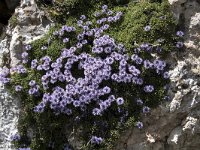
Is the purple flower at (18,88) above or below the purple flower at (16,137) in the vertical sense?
above

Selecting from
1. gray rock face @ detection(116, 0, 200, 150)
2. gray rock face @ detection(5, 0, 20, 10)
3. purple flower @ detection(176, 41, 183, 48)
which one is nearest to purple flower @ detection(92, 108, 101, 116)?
gray rock face @ detection(116, 0, 200, 150)

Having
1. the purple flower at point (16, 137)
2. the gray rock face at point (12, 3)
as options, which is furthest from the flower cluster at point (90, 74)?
the gray rock face at point (12, 3)

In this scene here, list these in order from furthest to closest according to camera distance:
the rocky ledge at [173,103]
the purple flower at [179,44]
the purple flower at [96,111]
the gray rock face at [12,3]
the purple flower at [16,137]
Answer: the gray rock face at [12,3], the purple flower at [16,137], the purple flower at [179,44], the rocky ledge at [173,103], the purple flower at [96,111]

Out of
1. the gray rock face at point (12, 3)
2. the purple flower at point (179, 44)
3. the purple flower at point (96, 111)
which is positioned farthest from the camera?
the gray rock face at point (12, 3)

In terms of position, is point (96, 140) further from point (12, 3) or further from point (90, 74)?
point (12, 3)

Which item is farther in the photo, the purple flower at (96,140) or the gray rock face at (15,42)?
the gray rock face at (15,42)

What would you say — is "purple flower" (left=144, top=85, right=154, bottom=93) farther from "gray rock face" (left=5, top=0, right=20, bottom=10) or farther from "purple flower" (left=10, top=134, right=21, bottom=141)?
"gray rock face" (left=5, top=0, right=20, bottom=10)

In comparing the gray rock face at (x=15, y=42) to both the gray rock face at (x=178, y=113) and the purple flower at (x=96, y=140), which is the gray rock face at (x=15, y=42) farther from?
the gray rock face at (x=178, y=113)
